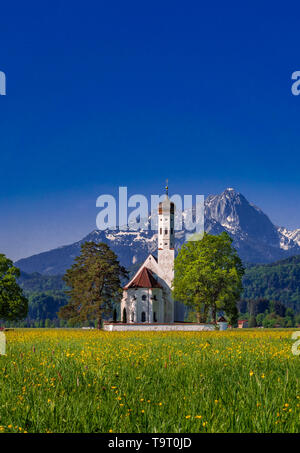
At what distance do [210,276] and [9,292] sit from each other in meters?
24.3

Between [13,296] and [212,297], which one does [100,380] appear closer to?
[13,296]

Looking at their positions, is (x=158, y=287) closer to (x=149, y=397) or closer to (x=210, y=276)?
(x=210, y=276)

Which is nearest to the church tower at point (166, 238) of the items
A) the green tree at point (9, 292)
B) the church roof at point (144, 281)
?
the church roof at point (144, 281)

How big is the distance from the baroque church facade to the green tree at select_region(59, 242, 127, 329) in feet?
49.9

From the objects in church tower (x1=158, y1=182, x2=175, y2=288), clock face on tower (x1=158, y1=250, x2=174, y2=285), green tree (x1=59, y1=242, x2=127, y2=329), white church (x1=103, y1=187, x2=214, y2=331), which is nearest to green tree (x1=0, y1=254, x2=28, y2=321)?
green tree (x1=59, y1=242, x2=127, y2=329)

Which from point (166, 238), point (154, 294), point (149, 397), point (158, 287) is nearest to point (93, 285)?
point (154, 294)

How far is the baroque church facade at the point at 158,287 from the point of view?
84.3 m

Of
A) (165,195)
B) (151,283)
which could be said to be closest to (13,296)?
(151,283)

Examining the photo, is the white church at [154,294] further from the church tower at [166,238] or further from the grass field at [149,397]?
the grass field at [149,397]

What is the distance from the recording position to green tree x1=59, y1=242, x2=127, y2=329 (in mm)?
67500

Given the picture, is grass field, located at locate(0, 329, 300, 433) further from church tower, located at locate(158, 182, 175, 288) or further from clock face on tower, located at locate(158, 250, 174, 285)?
church tower, located at locate(158, 182, 175, 288)

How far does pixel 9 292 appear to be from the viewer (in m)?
59.1

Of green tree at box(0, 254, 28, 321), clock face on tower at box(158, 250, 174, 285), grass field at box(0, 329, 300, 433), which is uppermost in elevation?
clock face on tower at box(158, 250, 174, 285)
